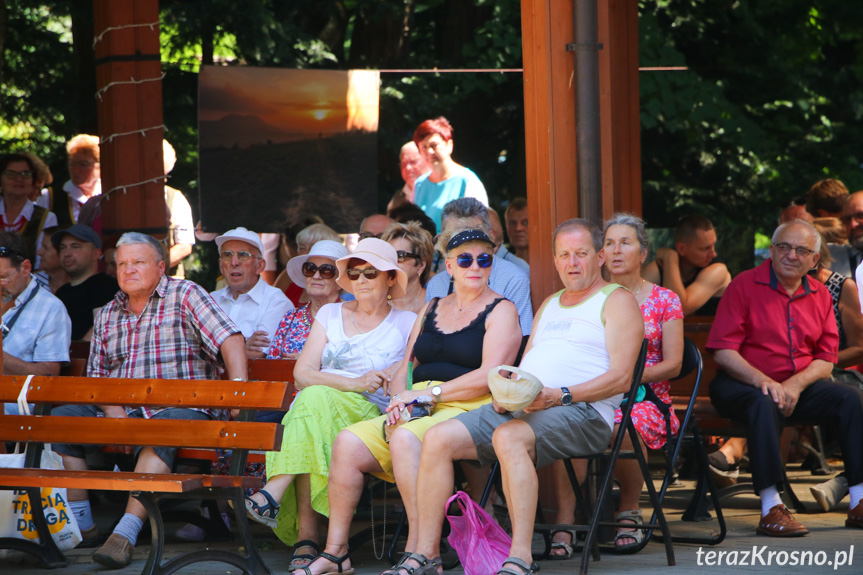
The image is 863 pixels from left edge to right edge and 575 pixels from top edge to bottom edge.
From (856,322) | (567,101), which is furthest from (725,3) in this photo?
(567,101)

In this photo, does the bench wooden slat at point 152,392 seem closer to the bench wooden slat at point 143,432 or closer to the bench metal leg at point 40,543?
the bench wooden slat at point 143,432

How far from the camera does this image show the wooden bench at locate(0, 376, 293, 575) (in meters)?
4.89

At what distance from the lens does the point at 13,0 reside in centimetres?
1027

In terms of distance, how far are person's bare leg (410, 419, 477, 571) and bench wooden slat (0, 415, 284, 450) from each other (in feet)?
2.07

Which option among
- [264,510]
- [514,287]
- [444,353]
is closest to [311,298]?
[514,287]

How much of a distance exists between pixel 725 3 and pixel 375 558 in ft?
26.8

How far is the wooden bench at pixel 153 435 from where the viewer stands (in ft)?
16.1

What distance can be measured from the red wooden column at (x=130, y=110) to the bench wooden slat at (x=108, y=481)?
264cm

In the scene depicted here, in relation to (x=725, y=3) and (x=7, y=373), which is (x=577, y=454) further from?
(x=725, y=3)

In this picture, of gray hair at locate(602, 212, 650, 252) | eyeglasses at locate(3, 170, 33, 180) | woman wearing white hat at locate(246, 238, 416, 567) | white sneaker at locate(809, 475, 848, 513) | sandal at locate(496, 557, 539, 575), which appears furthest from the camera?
eyeglasses at locate(3, 170, 33, 180)

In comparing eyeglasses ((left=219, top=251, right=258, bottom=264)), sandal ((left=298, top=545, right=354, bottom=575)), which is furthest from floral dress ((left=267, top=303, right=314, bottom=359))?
sandal ((left=298, top=545, right=354, bottom=575))

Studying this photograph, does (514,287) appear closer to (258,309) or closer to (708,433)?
(708,433)

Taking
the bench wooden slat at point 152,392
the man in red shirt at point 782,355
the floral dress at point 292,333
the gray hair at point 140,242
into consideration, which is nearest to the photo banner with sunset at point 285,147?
the floral dress at point 292,333

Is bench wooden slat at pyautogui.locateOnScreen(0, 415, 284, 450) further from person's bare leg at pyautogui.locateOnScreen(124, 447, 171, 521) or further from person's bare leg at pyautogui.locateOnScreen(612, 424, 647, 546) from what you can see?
person's bare leg at pyautogui.locateOnScreen(612, 424, 647, 546)
